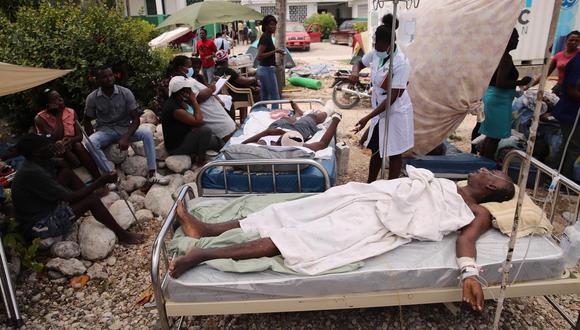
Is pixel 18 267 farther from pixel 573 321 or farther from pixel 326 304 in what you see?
pixel 573 321

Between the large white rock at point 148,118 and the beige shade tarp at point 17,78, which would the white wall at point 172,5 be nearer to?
the large white rock at point 148,118

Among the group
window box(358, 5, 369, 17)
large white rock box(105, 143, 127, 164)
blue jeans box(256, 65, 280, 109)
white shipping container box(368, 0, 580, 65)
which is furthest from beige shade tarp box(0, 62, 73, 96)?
window box(358, 5, 369, 17)

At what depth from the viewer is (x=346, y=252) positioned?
2619mm

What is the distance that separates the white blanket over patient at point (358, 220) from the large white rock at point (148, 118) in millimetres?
3964

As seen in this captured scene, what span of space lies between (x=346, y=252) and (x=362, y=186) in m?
0.68

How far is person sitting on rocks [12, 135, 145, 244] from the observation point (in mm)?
3207

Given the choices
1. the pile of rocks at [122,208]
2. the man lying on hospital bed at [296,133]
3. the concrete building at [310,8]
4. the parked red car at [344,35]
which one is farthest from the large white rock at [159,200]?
the concrete building at [310,8]

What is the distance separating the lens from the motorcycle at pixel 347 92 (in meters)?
9.43

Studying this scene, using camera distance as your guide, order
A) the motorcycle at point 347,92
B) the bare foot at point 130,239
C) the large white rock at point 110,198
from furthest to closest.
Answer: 1. the motorcycle at point 347,92
2. the large white rock at point 110,198
3. the bare foot at point 130,239

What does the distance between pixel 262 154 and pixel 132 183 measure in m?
1.98

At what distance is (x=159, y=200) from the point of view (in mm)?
4586

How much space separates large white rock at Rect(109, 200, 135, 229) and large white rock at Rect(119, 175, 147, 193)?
628 millimetres

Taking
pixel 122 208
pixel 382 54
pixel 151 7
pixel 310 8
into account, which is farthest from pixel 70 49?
pixel 310 8

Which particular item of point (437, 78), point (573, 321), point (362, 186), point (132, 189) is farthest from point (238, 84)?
point (573, 321)
